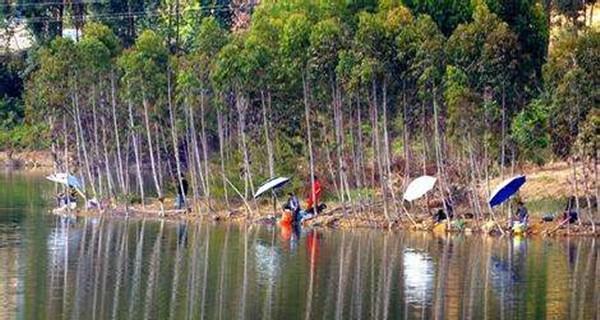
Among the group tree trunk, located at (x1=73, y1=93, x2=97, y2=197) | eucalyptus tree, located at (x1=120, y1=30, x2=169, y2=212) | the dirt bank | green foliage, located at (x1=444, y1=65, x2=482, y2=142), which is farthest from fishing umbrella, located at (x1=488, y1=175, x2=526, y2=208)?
the dirt bank

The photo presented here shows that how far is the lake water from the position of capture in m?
35.2

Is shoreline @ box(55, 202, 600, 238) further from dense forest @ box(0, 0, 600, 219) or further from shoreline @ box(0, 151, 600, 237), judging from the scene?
dense forest @ box(0, 0, 600, 219)

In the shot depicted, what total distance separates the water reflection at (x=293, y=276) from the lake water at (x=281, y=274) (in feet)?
0.14

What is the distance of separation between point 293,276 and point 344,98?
2073cm

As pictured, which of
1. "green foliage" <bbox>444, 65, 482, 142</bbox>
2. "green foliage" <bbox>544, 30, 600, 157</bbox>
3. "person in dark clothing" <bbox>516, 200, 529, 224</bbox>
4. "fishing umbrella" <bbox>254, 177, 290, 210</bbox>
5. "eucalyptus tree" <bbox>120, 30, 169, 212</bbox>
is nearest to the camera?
"green foliage" <bbox>544, 30, 600, 157</bbox>

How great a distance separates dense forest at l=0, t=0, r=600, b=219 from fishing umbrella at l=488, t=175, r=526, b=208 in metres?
0.92

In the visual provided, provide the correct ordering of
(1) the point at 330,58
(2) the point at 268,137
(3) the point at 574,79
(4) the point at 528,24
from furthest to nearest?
(4) the point at 528,24, (2) the point at 268,137, (1) the point at 330,58, (3) the point at 574,79

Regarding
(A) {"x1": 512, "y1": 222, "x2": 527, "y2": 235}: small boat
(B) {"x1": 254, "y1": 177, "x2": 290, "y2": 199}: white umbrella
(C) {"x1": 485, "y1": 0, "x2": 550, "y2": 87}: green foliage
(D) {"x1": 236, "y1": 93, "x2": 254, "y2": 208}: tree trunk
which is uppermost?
(C) {"x1": 485, "y1": 0, "x2": 550, "y2": 87}: green foliage

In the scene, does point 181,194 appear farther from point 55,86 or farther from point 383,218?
point 383,218

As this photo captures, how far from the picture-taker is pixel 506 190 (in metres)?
51.0

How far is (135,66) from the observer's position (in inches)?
2483

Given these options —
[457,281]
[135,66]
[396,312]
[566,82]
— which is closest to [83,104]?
[135,66]

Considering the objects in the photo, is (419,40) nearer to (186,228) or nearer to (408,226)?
(408,226)

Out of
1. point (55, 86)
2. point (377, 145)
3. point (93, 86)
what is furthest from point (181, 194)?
point (377, 145)
